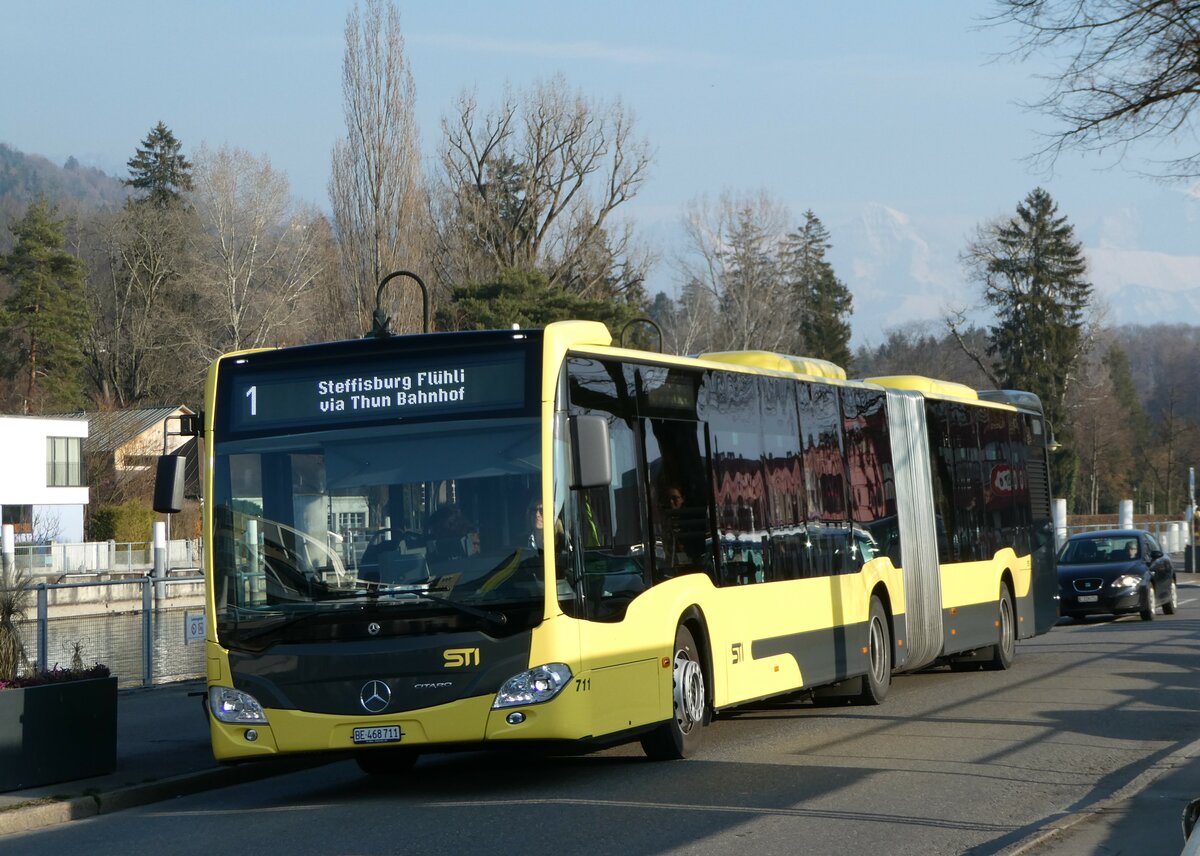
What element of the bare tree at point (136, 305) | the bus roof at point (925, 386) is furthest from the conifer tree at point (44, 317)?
the bus roof at point (925, 386)

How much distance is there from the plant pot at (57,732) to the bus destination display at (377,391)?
2542mm

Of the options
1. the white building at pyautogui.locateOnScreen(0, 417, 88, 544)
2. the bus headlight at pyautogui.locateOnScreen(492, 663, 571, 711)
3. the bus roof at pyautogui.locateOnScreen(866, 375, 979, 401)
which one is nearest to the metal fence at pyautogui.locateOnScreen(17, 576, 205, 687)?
the bus headlight at pyautogui.locateOnScreen(492, 663, 571, 711)

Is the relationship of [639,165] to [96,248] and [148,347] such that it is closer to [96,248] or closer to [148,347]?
[148,347]

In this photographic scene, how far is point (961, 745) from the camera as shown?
1245cm

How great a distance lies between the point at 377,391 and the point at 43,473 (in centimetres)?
6429

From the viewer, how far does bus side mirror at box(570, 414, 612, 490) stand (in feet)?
34.1

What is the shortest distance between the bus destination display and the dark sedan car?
65.8 feet

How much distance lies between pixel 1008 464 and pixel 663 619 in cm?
1119

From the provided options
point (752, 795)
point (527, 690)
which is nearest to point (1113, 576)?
point (752, 795)

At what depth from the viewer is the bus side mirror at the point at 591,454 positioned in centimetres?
1041

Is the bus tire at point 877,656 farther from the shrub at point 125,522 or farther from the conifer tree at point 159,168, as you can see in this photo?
the conifer tree at point 159,168

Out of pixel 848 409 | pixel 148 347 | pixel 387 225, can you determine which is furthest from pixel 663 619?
pixel 148 347

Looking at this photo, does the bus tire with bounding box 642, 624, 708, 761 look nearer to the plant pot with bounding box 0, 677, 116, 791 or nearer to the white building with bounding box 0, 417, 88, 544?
the plant pot with bounding box 0, 677, 116, 791

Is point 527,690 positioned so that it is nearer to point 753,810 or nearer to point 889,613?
point 753,810
